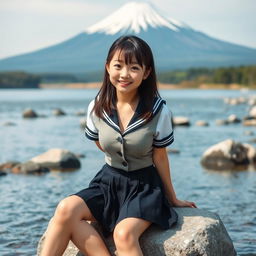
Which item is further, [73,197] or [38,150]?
[38,150]

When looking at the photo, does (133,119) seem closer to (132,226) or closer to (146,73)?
(146,73)

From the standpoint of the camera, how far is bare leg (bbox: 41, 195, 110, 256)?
12.7ft

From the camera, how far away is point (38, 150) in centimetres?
1517

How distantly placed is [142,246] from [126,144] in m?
0.64

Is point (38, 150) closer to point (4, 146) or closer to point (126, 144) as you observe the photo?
point (4, 146)

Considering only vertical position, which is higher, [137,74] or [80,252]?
[137,74]

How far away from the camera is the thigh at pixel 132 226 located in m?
3.78

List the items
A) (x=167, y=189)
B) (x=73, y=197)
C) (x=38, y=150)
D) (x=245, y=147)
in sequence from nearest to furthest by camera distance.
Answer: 1. (x=73, y=197)
2. (x=167, y=189)
3. (x=245, y=147)
4. (x=38, y=150)

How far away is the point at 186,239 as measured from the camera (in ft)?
13.0

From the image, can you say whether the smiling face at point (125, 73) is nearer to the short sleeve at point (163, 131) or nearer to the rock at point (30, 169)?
the short sleeve at point (163, 131)

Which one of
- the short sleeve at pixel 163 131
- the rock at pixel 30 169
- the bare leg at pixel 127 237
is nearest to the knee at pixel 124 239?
the bare leg at pixel 127 237

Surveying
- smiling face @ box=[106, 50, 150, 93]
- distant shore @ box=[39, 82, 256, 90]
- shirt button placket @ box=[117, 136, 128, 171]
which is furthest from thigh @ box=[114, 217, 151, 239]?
distant shore @ box=[39, 82, 256, 90]

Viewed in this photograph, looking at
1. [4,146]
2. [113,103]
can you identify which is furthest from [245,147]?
[113,103]

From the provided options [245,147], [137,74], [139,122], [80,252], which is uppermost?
[137,74]
